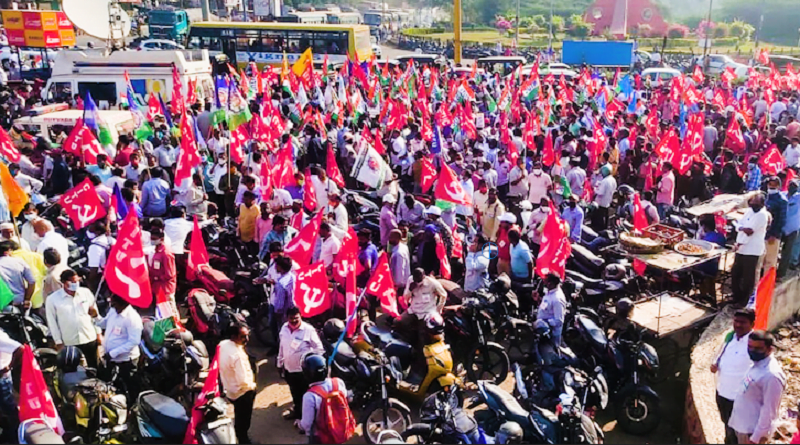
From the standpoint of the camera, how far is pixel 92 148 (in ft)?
42.4

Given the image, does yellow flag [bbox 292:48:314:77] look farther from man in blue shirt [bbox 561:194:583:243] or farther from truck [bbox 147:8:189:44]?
truck [bbox 147:8:189:44]

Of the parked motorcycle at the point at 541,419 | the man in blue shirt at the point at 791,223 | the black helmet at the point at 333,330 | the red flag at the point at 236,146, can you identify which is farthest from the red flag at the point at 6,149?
the man in blue shirt at the point at 791,223

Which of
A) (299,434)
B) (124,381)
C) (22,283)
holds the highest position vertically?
(22,283)

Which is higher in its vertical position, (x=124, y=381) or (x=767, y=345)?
(x=767, y=345)

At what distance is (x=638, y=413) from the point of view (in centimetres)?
738

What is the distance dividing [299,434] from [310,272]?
1.60 metres

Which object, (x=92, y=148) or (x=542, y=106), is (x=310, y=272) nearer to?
(x=92, y=148)

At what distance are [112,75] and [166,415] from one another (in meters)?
16.5

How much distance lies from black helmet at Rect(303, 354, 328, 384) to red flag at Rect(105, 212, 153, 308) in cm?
193

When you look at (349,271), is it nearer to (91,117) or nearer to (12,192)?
(12,192)

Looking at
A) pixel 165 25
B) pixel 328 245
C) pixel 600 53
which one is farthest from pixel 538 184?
pixel 165 25

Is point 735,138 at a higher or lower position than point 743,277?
higher

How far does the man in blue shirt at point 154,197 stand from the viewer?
11.4 m

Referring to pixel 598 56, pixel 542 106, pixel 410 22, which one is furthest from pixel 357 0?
pixel 542 106
